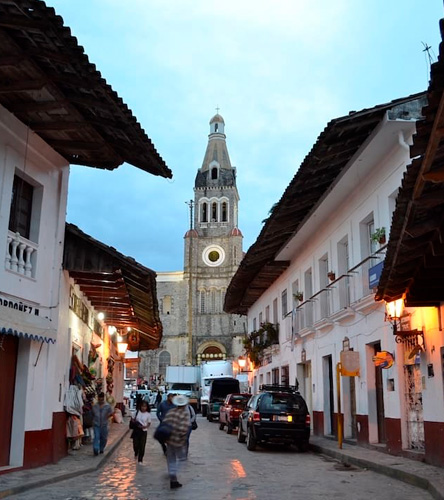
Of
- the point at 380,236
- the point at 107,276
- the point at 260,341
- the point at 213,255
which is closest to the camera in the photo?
the point at 380,236

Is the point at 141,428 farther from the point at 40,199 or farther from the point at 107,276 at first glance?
the point at 40,199

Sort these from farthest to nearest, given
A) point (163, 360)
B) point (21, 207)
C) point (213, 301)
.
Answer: point (213, 301) → point (163, 360) → point (21, 207)

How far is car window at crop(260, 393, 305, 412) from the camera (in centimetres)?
1700

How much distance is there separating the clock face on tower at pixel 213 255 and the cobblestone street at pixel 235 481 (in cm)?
6558

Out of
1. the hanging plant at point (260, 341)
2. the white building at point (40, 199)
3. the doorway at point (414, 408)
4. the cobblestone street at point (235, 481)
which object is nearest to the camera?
the white building at point (40, 199)

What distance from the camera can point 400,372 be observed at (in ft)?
45.8

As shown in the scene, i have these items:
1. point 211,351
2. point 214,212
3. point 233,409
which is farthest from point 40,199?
point 214,212

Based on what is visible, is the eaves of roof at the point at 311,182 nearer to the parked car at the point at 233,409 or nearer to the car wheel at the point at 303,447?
the parked car at the point at 233,409

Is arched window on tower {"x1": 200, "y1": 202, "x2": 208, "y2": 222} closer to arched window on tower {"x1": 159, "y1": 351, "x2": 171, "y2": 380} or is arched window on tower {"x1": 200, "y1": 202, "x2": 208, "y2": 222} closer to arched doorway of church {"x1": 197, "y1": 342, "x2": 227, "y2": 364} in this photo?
arched doorway of church {"x1": 197, "y1": 342, "x2": 227, "y2": 364}

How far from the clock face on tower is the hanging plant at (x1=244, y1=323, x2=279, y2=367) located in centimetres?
4760

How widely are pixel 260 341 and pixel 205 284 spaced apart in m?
50.4

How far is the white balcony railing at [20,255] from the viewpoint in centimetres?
1079

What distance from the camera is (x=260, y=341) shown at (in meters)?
30.4

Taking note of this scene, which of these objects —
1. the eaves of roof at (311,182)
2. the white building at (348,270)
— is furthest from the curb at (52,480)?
the eaves of roof at (311,182)
